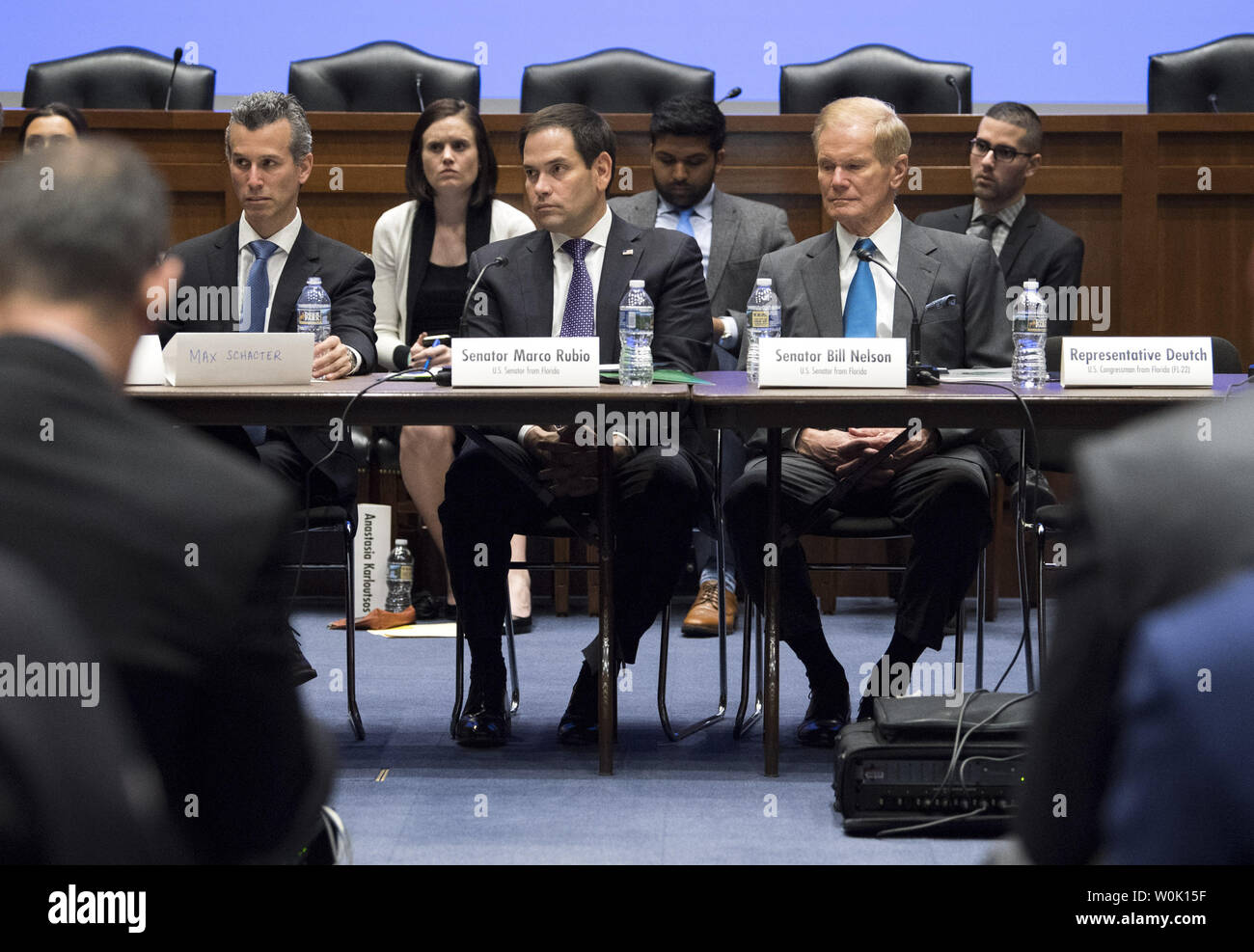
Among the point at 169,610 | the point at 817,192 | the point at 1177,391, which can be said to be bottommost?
the point at 169,610

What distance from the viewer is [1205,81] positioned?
5.04 m

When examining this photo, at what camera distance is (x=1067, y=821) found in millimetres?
681

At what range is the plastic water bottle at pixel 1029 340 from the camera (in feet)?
9.27

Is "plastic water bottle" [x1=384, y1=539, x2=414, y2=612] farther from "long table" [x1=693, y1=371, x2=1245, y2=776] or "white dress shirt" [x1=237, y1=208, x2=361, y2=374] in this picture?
"long table" [x1=693, y1=371, x2=1245, y2=776]

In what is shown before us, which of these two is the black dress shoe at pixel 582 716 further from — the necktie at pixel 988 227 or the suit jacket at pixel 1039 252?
Result: the necktie at pixel 988 227

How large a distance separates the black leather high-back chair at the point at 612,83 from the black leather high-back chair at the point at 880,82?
33cm

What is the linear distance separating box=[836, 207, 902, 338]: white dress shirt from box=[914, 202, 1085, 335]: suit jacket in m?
0.94

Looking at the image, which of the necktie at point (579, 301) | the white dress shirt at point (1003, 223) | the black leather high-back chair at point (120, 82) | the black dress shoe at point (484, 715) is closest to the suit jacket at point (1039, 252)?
the white dress shirt at point (1003, 223)

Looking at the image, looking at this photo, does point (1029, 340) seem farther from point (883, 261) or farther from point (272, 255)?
point (272, 255)
